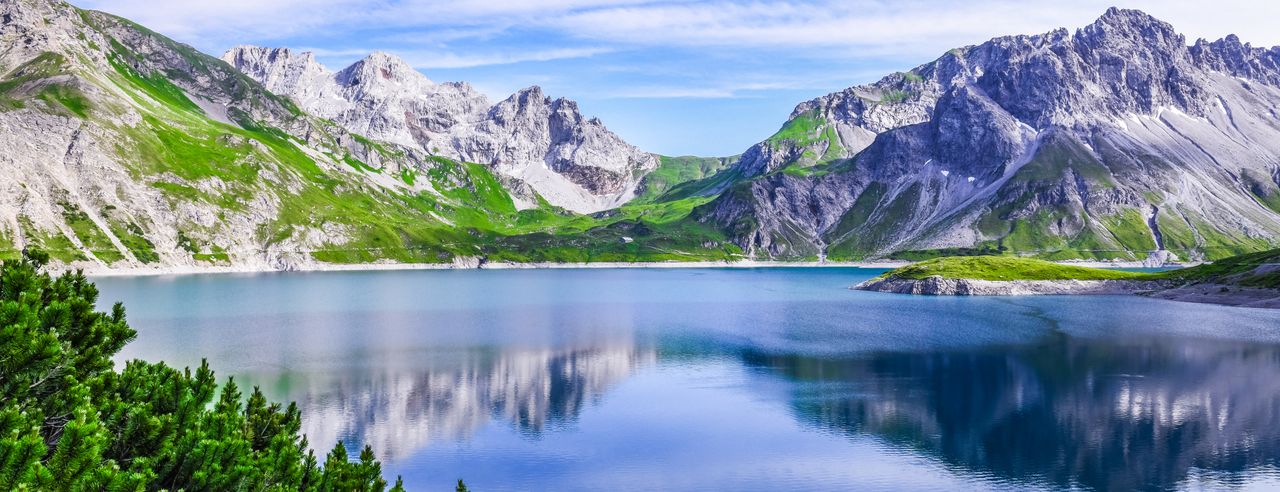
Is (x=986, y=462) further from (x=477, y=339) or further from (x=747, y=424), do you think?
(x=477, y=339)

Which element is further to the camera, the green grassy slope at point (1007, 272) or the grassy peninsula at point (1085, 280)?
the green grassy slope at point (1007, 272)

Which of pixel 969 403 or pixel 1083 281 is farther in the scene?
pixel 1083 281

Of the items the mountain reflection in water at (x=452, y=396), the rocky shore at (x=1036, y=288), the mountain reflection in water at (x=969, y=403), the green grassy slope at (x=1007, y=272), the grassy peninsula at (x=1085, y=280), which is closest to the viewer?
the mountain reflection in water at (x=969, y=403)

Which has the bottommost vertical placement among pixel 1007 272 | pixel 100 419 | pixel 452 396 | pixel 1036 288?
pixel 452 396

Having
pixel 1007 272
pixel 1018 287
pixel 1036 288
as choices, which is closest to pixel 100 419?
pixel 1018 287

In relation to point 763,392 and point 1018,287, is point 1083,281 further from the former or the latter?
point 763,392

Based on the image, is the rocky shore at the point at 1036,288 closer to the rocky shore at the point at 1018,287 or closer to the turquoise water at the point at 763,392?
the rocky shore at the point at 1018,287

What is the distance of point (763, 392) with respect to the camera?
66.8 m

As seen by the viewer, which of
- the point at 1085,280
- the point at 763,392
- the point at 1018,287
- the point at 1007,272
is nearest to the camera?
the point at 763,392

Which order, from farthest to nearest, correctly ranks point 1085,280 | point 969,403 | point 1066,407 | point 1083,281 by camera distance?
1. point 1085,280
2. point 1083,281
3. point 969,403
4. point 1066,407

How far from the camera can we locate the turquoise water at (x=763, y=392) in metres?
45.4

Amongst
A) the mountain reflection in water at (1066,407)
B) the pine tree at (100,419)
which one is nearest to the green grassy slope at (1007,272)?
the mountain reflection in water at (1066,407)

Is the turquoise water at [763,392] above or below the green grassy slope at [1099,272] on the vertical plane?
below

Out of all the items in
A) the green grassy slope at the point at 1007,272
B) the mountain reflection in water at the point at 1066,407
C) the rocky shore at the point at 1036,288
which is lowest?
the mountain reflection in water at the point at 1066,407
